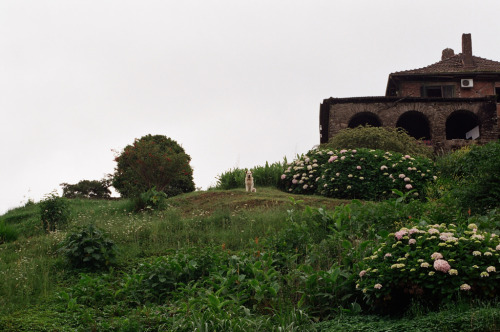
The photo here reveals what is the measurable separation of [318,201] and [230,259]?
241 inches

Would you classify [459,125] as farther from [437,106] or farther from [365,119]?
[365,119]

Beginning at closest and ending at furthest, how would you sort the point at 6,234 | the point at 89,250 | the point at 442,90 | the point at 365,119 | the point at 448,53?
the point at 89,250 → the point at 6,234 → the point at 365,119 → the point at 442,90 → the point at 448,53

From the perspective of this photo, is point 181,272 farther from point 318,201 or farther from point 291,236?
point 318,201

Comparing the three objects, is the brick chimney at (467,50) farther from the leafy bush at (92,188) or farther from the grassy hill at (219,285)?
the grassy hill at (219,285)

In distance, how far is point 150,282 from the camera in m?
6.90

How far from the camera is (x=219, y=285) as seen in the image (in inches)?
251

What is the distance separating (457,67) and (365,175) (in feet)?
54.2

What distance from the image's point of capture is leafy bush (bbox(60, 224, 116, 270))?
7911mm

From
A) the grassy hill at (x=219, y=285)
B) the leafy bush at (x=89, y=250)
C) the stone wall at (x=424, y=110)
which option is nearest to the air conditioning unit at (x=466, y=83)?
the stone wall at (x=424, y=110)

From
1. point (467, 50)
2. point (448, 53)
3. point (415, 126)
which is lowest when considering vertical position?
point (415, 126)

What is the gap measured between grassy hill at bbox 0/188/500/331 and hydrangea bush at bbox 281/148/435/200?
14.8ft

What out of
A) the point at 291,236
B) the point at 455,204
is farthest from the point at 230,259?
the point at 455,204

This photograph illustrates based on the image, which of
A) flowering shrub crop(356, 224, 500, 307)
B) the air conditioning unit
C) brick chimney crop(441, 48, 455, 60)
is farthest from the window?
flowering shrub crop(356, 224, 500, 307)

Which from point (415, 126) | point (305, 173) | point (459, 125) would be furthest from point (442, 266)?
point (459, 125)
